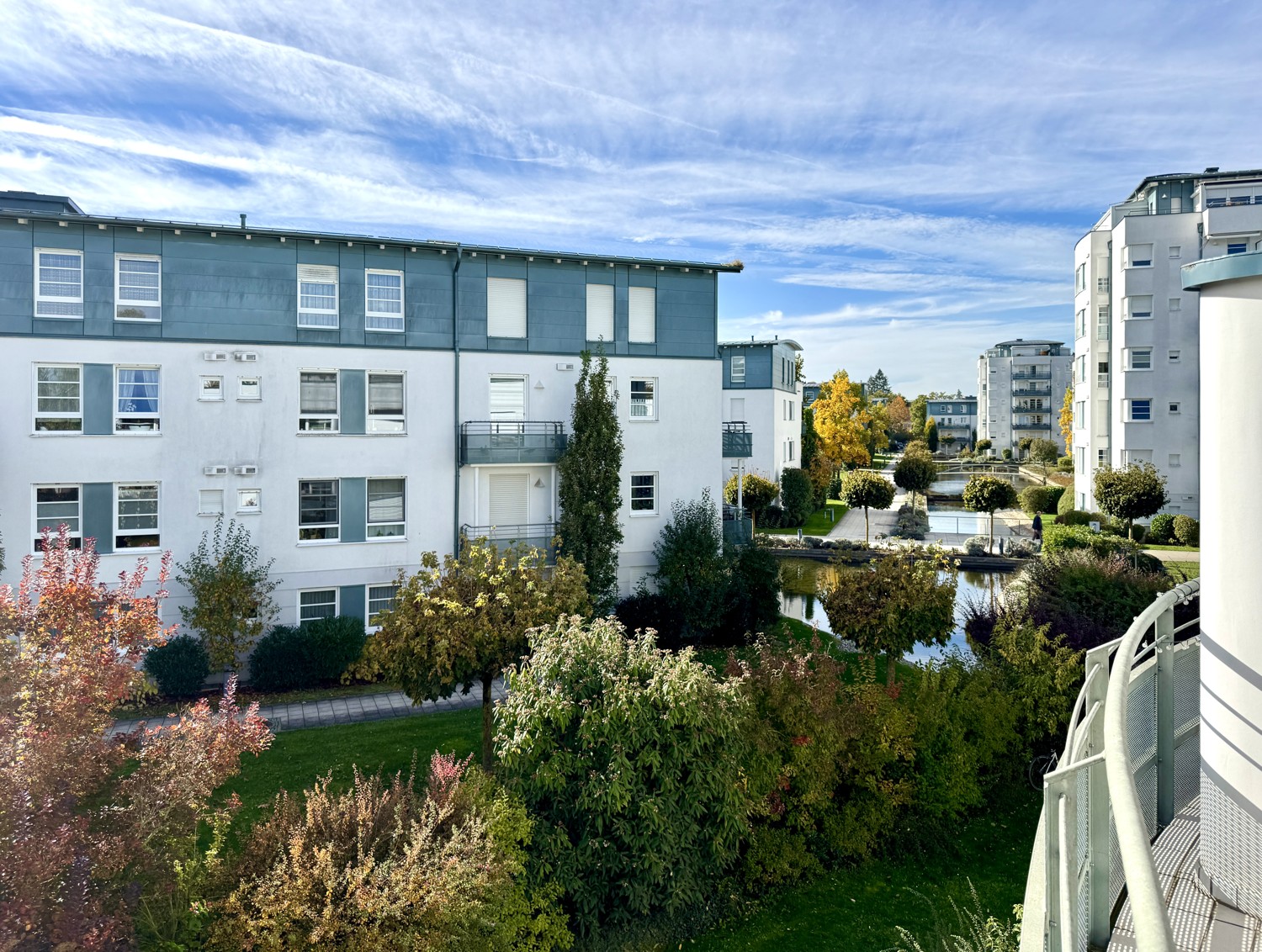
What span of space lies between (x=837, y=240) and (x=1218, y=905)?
2400 centimetres

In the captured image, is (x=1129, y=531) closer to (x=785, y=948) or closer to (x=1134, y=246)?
(x=1134, y=246)

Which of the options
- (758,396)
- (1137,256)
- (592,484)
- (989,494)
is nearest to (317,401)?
(592,484)

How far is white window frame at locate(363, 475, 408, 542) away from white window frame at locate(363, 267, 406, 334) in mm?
3639

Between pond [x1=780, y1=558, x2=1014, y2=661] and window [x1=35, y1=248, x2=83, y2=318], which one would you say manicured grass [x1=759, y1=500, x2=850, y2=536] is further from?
window [x1=35, y1=248, x2=83, y2=318]

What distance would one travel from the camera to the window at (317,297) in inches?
778

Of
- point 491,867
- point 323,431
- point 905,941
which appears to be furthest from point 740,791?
point 323,431

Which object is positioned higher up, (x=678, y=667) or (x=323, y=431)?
(x=323, y=431)

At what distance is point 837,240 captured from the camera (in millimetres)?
26484

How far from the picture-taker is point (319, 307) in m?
19.9

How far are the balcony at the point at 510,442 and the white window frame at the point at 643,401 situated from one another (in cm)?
220

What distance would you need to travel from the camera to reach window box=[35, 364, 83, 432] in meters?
17.9

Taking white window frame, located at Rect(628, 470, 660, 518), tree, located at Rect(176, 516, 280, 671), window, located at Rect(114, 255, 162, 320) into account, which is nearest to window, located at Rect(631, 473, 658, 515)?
white window frame, located at Rect(628, 470, 660, 518)

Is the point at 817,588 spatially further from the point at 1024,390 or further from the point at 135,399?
the point at 1024,390

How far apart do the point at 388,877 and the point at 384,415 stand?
1521 centimetres
